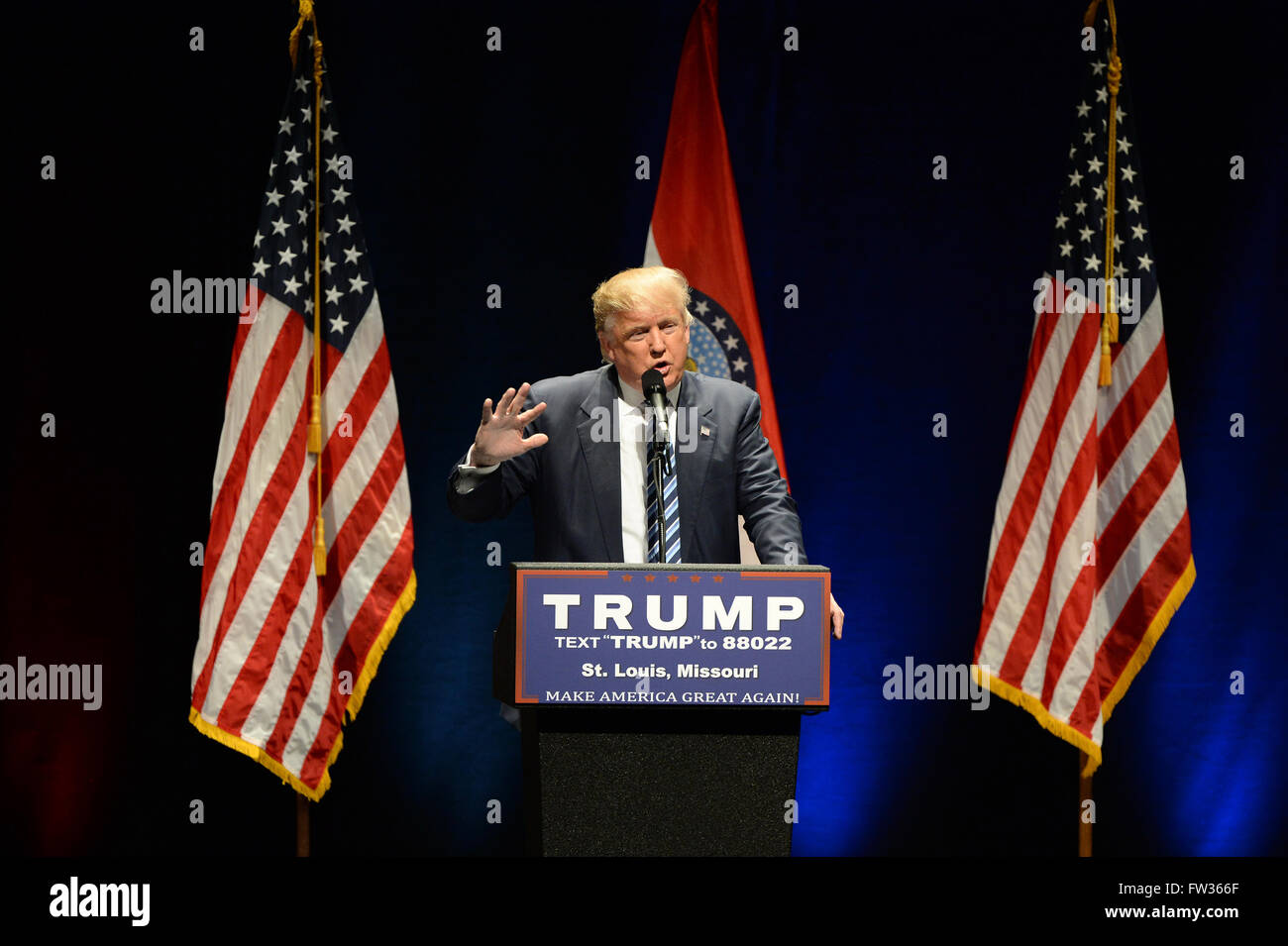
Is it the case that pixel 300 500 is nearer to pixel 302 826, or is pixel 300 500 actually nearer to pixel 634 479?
pixel 302 826

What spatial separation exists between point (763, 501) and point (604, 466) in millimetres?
374

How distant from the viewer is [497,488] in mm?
3082

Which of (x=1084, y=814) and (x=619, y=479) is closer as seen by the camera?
(x=619, y=479)

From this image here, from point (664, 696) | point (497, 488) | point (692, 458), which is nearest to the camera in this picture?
point (664, 696)

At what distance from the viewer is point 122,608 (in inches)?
193

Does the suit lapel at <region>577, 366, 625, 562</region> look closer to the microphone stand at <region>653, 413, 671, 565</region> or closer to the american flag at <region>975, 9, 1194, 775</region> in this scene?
the microphone stand at <region>653, 413, 671, 565</region>

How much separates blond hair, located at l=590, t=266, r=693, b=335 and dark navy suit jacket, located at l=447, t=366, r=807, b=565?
18cm

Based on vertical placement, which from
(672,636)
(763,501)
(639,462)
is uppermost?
(639,462)

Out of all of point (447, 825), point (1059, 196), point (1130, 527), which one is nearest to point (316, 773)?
point (447, 825)

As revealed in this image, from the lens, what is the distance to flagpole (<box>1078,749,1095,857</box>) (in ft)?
15.0

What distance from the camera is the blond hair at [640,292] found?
322 cm

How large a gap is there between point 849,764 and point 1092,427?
5.05ft

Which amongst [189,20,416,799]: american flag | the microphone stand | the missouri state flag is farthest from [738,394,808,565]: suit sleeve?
[189,20,416,799]: american flag

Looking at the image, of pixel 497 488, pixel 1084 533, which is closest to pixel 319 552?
pixel 497 488
